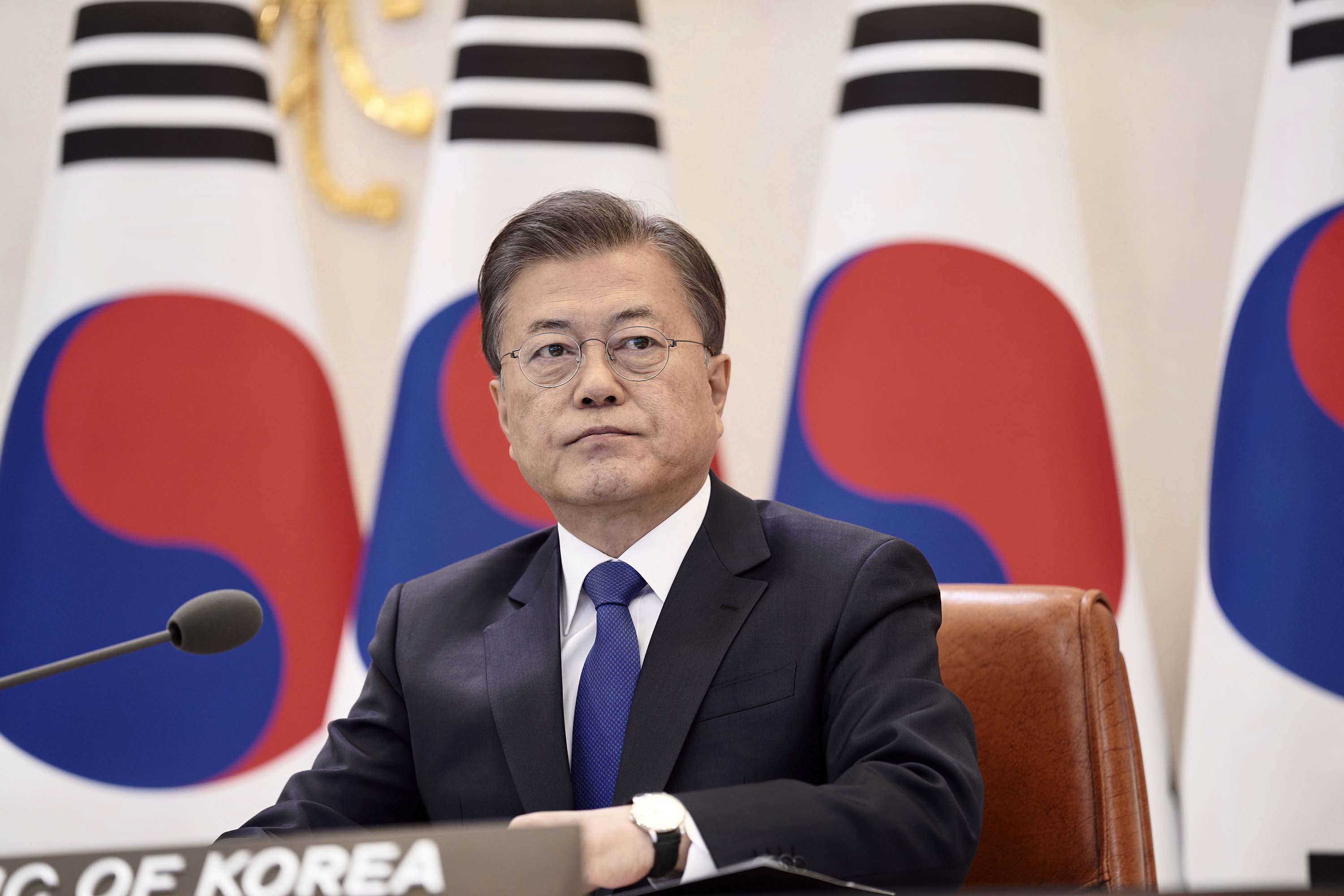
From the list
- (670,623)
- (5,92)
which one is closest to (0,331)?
(5,92)

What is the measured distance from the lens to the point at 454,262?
2734mm

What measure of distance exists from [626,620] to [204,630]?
0.53m

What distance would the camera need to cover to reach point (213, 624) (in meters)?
1.30

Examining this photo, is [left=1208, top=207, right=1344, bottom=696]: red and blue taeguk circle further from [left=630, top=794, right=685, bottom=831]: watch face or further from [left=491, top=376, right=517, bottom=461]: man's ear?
[left=630, top=794, right=685, bottom=831]: watch face

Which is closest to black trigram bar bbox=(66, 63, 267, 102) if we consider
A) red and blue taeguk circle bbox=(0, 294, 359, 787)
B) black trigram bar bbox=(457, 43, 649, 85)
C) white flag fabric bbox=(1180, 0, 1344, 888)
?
red and blue taeguk circle bbox=(0, 294, 359, 787)

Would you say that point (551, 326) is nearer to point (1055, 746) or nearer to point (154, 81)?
point (1055, 746)

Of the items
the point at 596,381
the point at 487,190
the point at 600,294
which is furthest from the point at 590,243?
the point at 487,190

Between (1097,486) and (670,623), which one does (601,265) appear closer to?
(670,623)

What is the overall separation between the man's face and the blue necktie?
0.46 ft

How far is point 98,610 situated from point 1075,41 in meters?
2.58

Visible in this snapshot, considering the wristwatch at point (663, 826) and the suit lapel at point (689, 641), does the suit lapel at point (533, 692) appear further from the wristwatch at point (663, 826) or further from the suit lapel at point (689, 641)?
the wristwatch at point (663, 826)

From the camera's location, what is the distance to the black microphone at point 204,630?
4.10 feet

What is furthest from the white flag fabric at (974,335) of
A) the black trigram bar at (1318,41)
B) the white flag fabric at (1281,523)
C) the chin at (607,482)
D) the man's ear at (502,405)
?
the chin at (607,482)

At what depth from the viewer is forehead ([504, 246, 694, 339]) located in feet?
5.29
